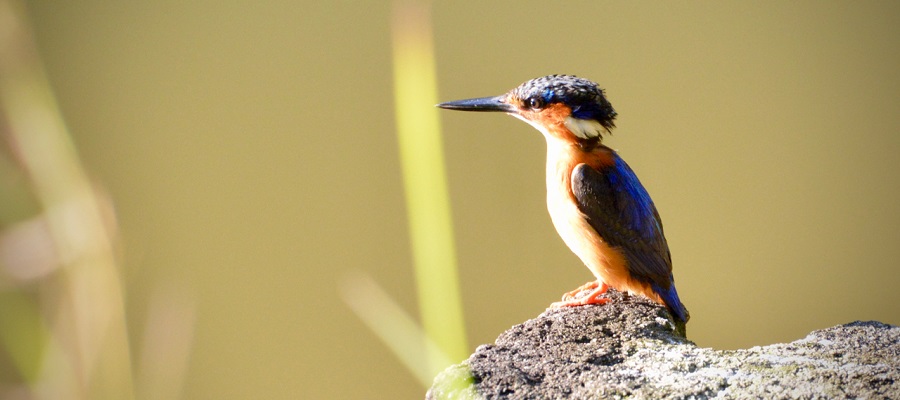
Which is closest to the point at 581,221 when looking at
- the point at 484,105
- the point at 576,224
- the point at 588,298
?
the point at 576,224

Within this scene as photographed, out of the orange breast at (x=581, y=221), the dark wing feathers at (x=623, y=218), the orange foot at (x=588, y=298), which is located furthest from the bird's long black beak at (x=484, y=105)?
the orange foot at (x=588, y=298)

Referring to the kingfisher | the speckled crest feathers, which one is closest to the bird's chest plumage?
the kingfisher

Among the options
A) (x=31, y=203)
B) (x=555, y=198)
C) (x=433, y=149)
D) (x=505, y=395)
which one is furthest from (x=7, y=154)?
(x=505, y=395)

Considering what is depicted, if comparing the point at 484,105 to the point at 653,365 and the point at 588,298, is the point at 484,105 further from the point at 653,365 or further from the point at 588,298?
the point at 653,365

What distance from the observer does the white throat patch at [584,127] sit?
75.8 inches

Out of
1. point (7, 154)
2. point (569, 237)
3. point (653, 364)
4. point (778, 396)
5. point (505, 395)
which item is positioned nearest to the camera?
point (778, 396)

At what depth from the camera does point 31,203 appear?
9.43 feet

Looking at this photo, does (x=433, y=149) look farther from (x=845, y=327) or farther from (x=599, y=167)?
(x=845, y=327)

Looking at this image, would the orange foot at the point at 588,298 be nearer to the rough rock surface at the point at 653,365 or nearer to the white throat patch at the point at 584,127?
the rough rock surface at the point at 653,365

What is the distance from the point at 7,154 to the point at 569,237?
2206 mm

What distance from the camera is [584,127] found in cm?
193

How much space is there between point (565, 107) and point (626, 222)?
347 mm

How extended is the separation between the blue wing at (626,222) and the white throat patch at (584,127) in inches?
3.4

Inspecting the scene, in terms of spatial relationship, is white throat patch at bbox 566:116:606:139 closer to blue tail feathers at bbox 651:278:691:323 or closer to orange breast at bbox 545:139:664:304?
orange breast at bbox 545:139:664:304
